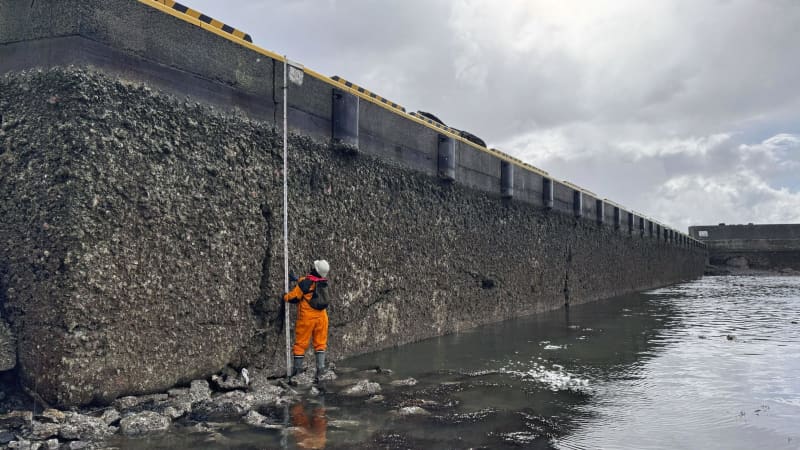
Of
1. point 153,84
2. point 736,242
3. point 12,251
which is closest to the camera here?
point 12,251

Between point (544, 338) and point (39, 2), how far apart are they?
23.8ft

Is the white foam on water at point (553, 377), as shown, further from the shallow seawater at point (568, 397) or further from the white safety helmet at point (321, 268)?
the white safety helmet at point (321, 268)

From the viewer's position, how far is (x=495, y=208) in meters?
11.1

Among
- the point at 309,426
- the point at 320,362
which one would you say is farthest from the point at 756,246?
the point at 309,426

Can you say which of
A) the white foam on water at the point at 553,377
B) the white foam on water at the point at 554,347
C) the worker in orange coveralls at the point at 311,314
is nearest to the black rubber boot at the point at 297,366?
the worker in orange coveralls at the point at 311,314

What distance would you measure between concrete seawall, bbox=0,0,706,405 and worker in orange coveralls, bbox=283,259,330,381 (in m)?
0.18

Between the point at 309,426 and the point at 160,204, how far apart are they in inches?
77.8

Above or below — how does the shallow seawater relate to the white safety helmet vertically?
below

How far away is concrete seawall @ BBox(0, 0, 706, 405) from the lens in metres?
4.13

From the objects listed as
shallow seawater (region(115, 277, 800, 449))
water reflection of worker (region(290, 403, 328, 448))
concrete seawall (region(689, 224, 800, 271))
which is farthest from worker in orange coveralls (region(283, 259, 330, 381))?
concrete seawall (region(689, 224, 800, 271))

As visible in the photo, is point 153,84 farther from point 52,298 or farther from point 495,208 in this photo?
point 495,208

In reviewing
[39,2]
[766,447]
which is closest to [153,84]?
[39,2]

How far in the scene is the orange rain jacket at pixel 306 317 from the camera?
5.59 meters

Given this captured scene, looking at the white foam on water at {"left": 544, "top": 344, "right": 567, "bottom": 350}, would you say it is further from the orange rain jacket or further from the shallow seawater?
the orange rain jacket
